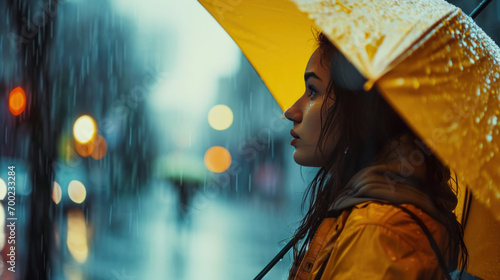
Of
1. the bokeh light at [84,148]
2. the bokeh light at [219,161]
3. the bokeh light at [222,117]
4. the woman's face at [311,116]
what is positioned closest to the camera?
the woman's face at [311,116]

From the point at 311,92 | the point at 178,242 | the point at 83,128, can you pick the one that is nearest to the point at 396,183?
the point at 311,92

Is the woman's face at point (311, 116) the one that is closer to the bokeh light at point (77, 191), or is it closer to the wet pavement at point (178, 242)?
the wet pavement at point (178, 242)

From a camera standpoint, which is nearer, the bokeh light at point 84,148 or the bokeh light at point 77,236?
the bokeh light at point 77,236

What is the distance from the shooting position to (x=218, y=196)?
71.9ft

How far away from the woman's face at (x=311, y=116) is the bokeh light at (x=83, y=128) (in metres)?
16.1

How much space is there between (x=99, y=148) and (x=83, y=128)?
5.50m

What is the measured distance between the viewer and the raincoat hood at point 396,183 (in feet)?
4.01

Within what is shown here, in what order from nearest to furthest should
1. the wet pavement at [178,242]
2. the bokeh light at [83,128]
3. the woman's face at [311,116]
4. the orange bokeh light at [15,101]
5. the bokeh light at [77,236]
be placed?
1. the woman's face at [311,116]
2. the orange bokeh light at [15,101]
3. the wet pavement at [178,242]
4. the bokeh light at [77,236]
5. the bokeh light at [83,128]

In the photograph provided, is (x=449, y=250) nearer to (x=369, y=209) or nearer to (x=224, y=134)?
(x=369, y=209)

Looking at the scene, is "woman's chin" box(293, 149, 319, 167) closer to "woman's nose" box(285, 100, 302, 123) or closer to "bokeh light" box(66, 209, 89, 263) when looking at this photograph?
"woman's nose" box(285, 100, 302, 123)

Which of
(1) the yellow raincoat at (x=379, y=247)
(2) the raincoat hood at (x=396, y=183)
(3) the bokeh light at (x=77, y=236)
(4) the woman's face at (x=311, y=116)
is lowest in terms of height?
(3) the bokeh light at (x=77, y=236)

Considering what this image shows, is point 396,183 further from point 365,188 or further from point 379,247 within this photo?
point 379,247

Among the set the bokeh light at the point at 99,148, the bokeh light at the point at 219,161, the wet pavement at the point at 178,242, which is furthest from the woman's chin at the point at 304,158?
the bokeh light at the point at 219,161

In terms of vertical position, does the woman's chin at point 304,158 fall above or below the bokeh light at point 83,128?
above
